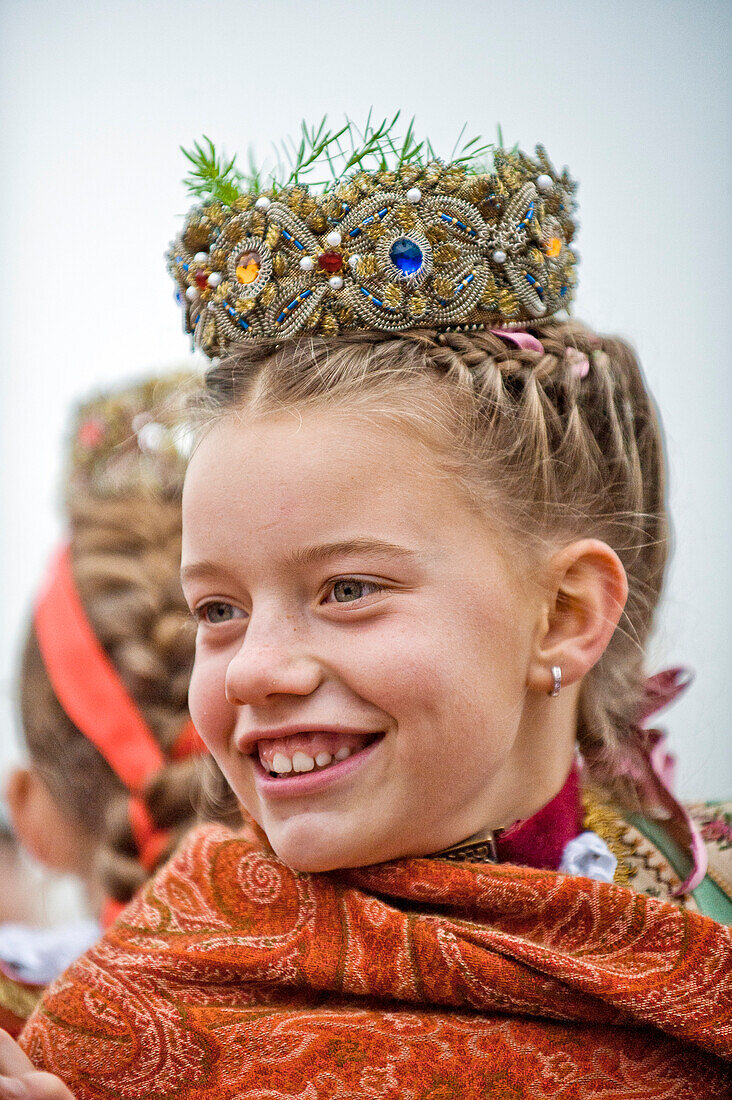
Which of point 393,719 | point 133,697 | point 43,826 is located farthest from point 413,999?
point 43,826

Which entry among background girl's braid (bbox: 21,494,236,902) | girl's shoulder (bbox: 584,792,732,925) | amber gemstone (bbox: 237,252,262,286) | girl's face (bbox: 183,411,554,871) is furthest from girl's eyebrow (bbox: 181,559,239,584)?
background girl's braid (bbox: 21,494,236,902)

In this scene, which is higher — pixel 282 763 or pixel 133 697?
pixel 282 763

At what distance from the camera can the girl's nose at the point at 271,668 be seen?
1204mm

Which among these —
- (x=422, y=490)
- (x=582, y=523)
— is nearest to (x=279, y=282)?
(x=422, y=490)

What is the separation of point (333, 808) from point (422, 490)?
0.35 meters

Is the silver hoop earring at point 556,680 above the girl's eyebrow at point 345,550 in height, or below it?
below

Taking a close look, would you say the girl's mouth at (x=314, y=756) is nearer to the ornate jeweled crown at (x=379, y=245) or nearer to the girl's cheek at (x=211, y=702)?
the girl's cheek at (x=211, y=702)

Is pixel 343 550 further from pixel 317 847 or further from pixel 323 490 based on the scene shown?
pixel 317 847

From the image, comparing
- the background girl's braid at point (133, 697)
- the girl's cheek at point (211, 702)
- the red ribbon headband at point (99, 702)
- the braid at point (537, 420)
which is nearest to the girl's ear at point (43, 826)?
the background girl's braid at point (133, 697)

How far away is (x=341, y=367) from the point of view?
132 centimetres

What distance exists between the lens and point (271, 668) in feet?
3.95

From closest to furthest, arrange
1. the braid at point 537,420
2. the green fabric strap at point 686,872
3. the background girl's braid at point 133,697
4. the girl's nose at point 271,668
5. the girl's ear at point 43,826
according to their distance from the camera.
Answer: the girl's nose at point 271,668
the braid at point 537,420
the green fabric strap at point 686,872
the background girl's braid at point 133,697
the girl's ear at point 43,826

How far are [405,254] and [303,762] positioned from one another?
578 mm

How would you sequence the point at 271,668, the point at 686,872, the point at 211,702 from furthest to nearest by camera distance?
1. the point at 686,872
2. the point at 211,702
3. the point at 271,668
